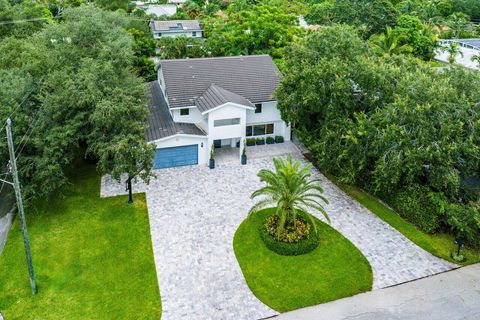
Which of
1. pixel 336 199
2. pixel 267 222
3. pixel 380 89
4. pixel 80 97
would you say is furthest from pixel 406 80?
pixel 80 97

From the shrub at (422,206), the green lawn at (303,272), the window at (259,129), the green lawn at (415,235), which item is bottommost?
the green lawn at (303,272)

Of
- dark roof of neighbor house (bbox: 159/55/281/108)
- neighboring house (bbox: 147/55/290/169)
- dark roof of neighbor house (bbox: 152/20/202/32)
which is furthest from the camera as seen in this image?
dark roof of neighbor house (bbox: 152/20/202/32)

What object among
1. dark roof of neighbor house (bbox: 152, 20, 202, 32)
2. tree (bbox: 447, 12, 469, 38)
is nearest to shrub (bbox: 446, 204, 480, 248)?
dark roof of neighbor house (bbox: 152, 20, 202, 32)

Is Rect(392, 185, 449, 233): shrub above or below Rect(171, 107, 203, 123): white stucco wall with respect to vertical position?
below

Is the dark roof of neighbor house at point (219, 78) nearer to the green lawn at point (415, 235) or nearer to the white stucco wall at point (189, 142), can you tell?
the white stucco wall at point (189, 142)

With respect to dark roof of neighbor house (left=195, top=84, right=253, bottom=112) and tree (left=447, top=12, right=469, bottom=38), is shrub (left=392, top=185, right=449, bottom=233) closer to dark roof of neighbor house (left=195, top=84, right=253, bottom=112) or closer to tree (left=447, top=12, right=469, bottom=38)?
dark roof of neighbor house (left=195, top=84, right=253, bottom=112)

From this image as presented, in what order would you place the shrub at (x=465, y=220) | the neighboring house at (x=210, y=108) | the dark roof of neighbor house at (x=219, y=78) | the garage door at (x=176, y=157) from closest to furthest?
the shrub at (x=465, y=220)
the garage door at (x=176, y=157)
the neighboring house at (x=210, y=108)
the dark roof of neighbor house at (x=219, y=78)

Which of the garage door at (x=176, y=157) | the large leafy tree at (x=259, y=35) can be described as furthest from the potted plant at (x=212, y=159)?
the large leafy tree at (x=259, y=35)
